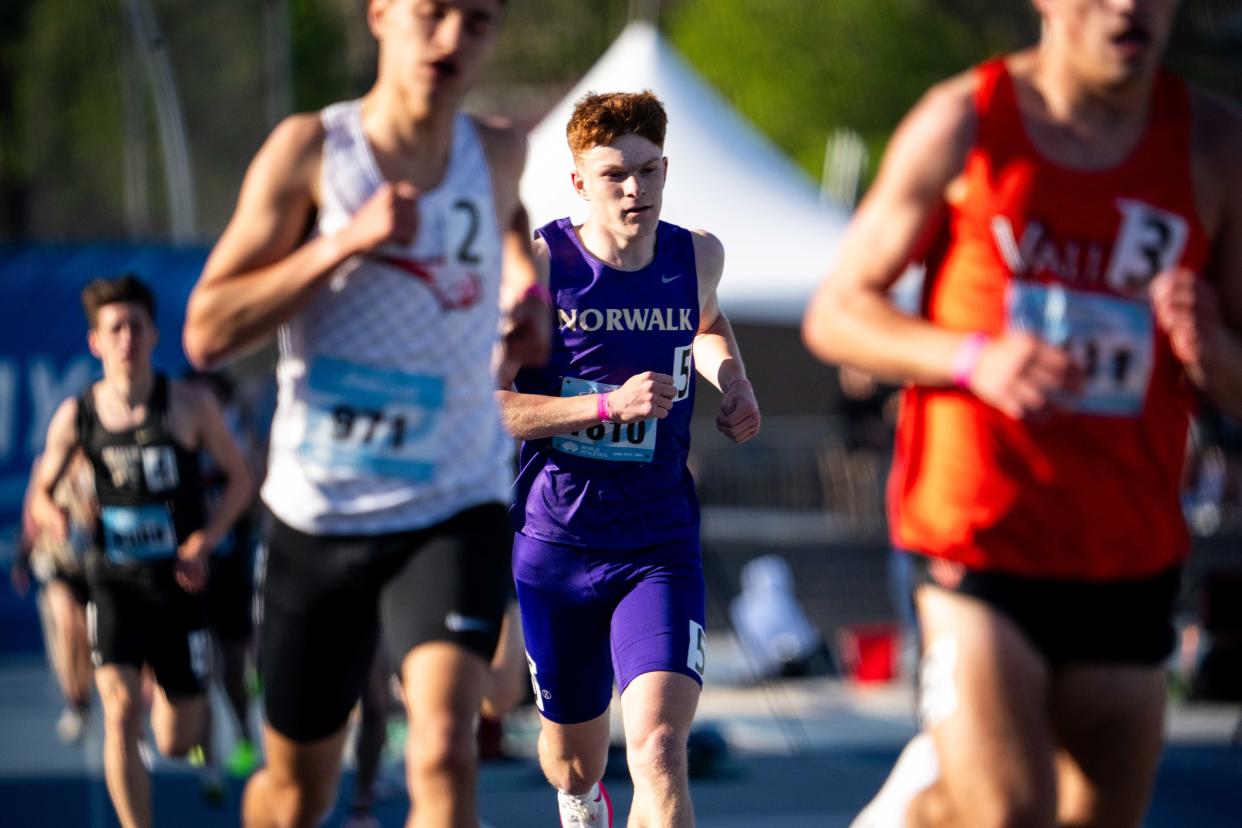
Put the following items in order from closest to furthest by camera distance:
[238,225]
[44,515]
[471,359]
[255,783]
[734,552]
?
[238,225]
[471,359]
[255,783]
[44,515]
[734,552]

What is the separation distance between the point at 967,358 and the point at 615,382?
1.72 metres

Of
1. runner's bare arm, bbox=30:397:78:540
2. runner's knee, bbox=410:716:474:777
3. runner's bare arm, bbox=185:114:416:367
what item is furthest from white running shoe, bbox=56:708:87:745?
runner's bare arm, bbox=185:114:416:367

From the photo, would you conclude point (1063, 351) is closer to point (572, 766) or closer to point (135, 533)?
point (572, 766)

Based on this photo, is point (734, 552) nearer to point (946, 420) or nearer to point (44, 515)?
point (44, 515)

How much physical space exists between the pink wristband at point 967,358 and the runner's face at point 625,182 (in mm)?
1566

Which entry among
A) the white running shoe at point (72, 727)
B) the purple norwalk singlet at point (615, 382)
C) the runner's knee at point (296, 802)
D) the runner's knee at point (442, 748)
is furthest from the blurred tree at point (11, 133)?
the runner's knee at point (442, 748)

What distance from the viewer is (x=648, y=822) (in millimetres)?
4832

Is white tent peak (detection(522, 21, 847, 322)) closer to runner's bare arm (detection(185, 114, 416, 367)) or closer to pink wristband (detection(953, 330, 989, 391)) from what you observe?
runner's bare arm (detection(185, 114, 416, 367))

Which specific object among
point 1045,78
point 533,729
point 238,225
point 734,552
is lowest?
point 734,552

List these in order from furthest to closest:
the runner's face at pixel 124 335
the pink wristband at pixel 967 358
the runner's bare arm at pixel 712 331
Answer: the runner's face at pixel 124 335
the runner's bare arm at pixel 712 331
the pink wristband at pixel 967 358

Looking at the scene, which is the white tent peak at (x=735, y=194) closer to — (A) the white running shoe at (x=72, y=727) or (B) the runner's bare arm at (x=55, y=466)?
(A) the white running shoe at (x=72, y=727)

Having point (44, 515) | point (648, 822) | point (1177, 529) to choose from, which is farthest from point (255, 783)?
→ point (44, 515)

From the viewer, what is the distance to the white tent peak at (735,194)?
1319cm

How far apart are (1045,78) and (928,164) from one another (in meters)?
0.32
